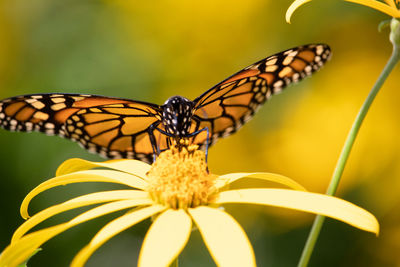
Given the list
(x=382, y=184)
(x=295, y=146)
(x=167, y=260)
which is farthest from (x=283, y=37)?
(x=167, y=260)

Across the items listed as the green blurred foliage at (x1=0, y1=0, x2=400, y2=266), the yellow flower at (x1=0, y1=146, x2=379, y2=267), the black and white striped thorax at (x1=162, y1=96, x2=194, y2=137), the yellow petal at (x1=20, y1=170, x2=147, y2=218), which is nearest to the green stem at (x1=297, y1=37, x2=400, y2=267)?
the yellow flower at (x1=0, y1=146, x2=379, y2=267)

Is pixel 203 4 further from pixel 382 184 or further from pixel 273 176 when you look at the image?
pixel 273 176

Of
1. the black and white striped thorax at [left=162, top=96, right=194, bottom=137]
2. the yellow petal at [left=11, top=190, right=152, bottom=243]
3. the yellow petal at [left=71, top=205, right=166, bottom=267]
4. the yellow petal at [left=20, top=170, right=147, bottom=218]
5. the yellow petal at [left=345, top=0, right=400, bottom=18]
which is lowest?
the yellow petal at [left=71, top=205, right=166, bottom=267]

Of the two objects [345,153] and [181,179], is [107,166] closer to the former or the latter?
[181,179]

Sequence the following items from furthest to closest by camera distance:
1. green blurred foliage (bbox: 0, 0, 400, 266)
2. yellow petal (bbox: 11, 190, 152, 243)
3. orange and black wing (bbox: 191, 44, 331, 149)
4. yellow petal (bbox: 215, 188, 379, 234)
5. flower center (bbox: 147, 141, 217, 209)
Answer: green blurred foliage (bbox: 0, 0, 400, 266), orange and black wing (bbox: 191, 44, 331, 149), flower center (bbox: 147, 141, 217, 209), yellow petal (bbox: 11, 190, 152, 243), yellow petal (bbox: 215, 188, 379, 234)

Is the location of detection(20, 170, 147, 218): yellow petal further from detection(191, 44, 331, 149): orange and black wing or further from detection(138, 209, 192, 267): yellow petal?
detection(191, 44, 331, 149): orange and black wing

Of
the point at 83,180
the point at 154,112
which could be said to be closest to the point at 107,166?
the point at 83,180

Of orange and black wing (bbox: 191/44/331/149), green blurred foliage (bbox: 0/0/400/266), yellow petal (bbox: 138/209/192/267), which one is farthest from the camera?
green blurred foliage (bbox: 0/0/400/266)
